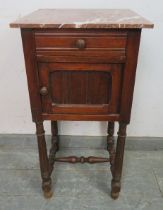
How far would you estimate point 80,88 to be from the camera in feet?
3.12

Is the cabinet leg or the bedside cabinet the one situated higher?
the bedside cabinet

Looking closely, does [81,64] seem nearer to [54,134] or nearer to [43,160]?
[43,160]

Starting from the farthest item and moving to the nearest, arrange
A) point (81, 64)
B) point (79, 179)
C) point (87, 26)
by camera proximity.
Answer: point (79, 179), point (81, 64), point (87, 26)

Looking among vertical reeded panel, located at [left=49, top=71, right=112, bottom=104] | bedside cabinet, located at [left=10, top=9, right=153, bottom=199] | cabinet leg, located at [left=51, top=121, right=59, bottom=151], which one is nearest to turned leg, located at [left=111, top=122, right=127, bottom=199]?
bedside cabinet, located at [left=10, top=9, right=153, bottom=199]

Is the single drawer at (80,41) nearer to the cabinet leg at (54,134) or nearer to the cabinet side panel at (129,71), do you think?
the cabinet side panel at (129,71)

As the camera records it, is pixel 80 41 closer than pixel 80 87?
Yes

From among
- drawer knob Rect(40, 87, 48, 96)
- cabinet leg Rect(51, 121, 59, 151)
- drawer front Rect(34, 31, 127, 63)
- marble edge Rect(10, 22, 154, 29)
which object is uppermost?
marble edge Rect(10, 22, 154, 29)

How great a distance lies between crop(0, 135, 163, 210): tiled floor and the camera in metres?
1.20

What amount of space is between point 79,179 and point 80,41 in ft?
2.74

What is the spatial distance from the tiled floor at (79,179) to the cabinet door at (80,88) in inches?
20.4

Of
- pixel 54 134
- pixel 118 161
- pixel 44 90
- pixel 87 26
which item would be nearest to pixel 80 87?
pixel 44 90

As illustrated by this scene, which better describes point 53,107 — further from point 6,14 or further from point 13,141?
point 13,141

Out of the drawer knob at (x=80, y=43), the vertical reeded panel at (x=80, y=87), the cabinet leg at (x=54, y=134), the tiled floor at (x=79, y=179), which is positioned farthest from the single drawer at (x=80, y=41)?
the tiled floor at (x=79, y=179)

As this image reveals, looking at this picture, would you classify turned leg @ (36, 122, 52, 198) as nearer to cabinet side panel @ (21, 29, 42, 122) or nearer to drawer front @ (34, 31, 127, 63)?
cabinet side panel @ (21, 29, 42, 122)
